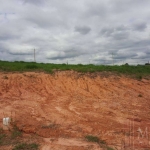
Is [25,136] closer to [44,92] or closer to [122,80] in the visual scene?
[44,92]

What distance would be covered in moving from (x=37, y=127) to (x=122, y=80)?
9474 mm

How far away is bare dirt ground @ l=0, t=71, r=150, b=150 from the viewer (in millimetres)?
6762

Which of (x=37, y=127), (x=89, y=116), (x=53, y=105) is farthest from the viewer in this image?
(x=53, y=105)

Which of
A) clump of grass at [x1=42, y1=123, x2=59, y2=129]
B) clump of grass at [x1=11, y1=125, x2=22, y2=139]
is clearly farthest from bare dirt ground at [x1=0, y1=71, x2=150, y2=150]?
clump of grass at [x1=11, y1=125, x2=22, y2=139]

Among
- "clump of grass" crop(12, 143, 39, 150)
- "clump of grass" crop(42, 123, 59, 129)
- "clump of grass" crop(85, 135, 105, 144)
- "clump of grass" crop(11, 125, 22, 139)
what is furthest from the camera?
"clump of grass" crop(42, 123, 59, 129)

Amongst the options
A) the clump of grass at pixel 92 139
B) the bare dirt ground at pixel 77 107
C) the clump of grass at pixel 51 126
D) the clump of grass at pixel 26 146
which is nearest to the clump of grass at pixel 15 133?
the bare dirt ground at pixel 77 107

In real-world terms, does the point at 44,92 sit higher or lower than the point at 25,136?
higher

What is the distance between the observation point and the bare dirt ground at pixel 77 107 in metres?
6.76

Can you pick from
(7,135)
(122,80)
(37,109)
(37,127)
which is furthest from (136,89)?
(7,135)

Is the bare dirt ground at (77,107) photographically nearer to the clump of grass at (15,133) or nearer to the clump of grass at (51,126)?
the clump of grass at (51,126)

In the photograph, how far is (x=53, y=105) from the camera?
10211 millimetres

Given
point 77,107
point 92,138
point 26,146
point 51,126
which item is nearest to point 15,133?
point 26,146

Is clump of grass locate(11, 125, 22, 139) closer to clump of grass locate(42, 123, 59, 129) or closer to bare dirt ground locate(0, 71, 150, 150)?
bare dirt ground locate(0, 71, 150, 150)

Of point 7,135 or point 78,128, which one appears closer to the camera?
point 7,135
